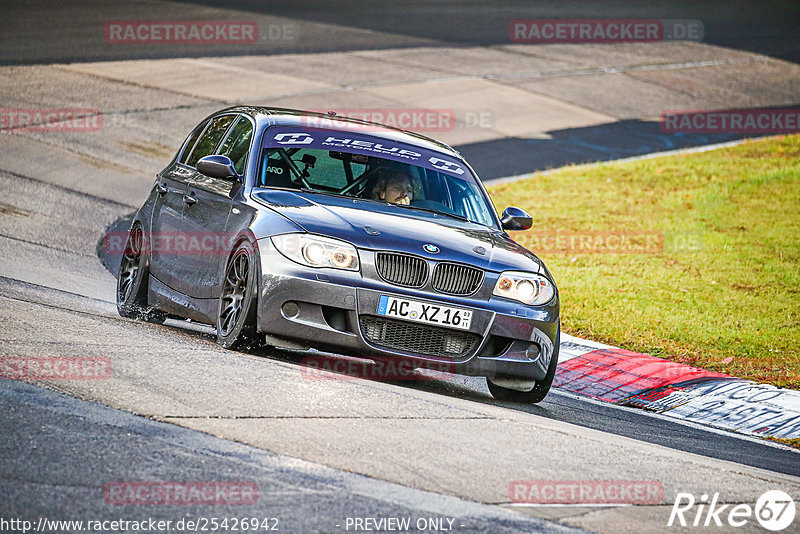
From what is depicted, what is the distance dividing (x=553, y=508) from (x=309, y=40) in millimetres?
24876

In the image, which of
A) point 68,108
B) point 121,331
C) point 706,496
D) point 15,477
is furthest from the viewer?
point 68,108

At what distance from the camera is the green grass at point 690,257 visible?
11320 millimetres

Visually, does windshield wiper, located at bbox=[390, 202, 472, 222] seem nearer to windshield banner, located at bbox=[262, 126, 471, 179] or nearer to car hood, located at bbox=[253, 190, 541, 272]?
car hood, located at bbox=[253, 190, 541, 272]

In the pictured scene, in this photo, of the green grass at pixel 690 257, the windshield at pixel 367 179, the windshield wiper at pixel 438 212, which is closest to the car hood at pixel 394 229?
the windshield wiper at pixel 438 212

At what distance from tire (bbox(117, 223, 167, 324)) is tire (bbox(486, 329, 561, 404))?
3.01m

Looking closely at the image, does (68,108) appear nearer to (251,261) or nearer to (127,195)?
(127,195)

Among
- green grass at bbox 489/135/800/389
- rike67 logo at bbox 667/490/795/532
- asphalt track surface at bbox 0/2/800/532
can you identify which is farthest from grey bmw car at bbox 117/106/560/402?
green grass at bbox 489/135/800/389

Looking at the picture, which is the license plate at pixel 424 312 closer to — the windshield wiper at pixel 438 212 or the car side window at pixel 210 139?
the windshield wiper at pixel 438 212

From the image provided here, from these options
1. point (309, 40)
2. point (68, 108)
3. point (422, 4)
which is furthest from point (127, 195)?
point (422, 4)

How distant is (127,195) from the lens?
15.8 metres

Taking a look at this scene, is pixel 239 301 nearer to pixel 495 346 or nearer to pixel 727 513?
pixel 495 346

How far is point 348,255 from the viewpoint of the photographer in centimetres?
764

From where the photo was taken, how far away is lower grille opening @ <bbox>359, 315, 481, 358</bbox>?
24.9 ft

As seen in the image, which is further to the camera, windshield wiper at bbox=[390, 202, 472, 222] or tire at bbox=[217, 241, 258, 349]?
windshield wiper at bbox=[390, 202, 472, 222]
